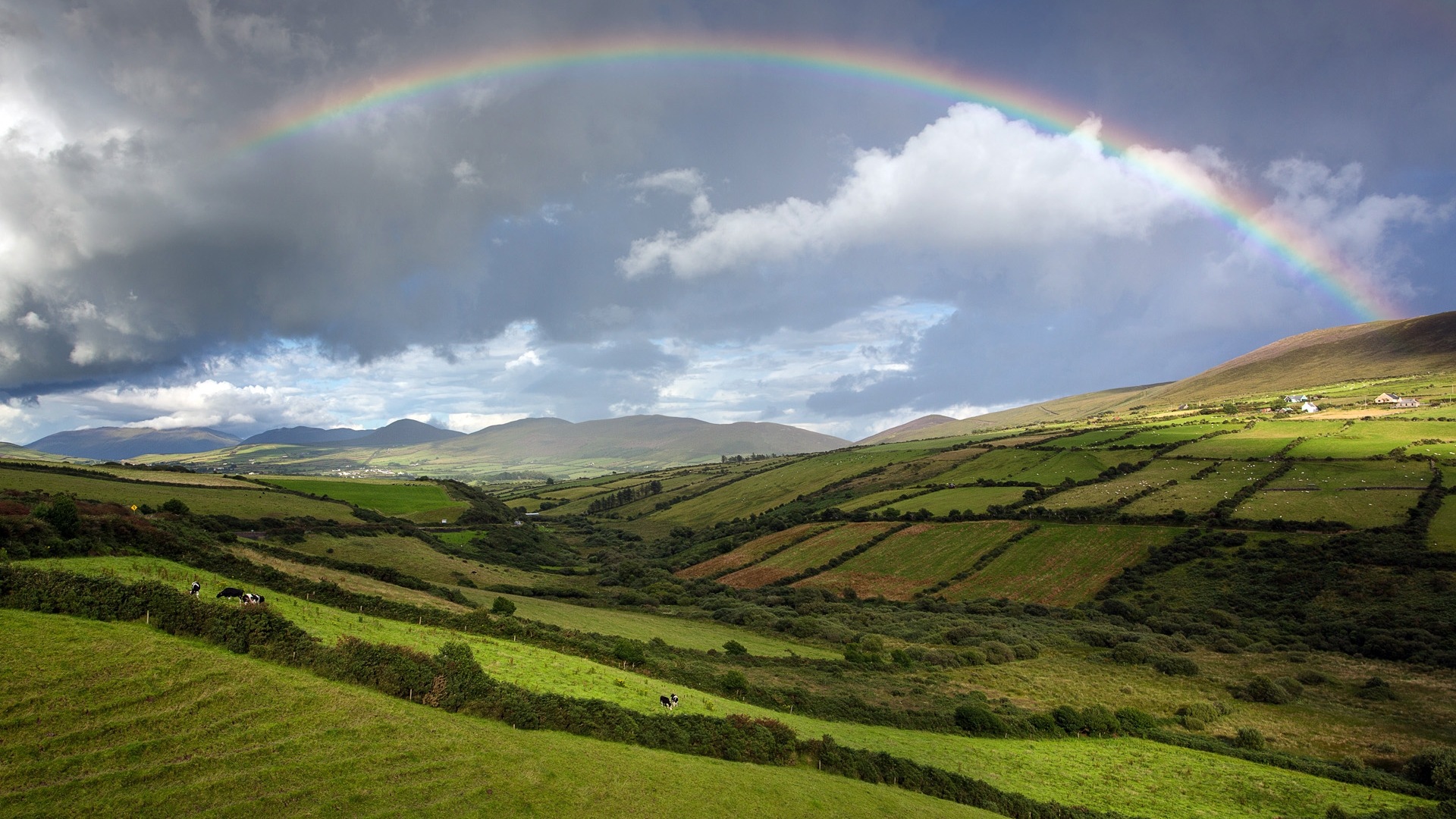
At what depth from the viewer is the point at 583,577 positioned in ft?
246

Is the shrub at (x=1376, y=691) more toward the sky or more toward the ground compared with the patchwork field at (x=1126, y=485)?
more toward the ground

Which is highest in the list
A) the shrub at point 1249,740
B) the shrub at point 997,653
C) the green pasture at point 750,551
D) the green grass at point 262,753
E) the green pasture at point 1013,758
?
the green grass at point 262,753

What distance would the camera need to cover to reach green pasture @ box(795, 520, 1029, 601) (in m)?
76.1

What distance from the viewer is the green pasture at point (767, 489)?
144500 mm

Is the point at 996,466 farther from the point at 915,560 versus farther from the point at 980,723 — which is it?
the point at 980,723

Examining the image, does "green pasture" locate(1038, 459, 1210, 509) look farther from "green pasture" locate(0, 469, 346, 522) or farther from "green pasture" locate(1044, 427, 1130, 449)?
"green pasture" locate(0, 469, 346, 522)

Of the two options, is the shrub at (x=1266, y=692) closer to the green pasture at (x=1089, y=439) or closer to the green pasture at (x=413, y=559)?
the green pasture at (x=413, y=559)

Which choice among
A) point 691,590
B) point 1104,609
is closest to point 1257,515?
point 1104,609

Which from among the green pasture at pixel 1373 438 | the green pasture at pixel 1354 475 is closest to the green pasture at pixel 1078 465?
the green pasture at pixel 1373 438

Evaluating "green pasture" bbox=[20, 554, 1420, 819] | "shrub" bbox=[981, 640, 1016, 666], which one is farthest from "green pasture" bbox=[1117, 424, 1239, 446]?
"green pasture" bbox=[20, 554, 1420, 819]

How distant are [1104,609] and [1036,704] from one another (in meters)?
36.8

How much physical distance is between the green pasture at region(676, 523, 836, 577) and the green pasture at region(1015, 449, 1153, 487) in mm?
39340

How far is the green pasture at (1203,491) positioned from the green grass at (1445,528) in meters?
18.9

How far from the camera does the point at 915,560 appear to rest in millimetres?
81438
